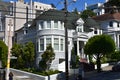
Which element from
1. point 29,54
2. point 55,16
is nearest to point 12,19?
point 55,16

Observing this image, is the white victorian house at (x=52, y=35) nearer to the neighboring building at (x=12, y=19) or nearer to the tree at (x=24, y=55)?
the tree at (x=24, y=55)

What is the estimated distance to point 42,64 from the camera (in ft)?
153

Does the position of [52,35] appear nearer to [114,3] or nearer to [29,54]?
[29,54]

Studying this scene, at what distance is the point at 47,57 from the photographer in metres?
46.1

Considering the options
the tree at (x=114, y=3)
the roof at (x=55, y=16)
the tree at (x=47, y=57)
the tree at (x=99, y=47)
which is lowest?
the tree at (x=47, y=57)

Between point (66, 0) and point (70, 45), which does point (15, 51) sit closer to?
point (70, 45)

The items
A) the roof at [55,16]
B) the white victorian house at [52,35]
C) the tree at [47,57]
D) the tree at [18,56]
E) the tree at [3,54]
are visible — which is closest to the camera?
the tree at [47,57]

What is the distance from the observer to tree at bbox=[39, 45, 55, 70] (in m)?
45.8

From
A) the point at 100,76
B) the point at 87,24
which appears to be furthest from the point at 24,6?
the point at 100,76

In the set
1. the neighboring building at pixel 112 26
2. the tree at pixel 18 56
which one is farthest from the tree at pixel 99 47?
the neighboring building at pixel 112 26

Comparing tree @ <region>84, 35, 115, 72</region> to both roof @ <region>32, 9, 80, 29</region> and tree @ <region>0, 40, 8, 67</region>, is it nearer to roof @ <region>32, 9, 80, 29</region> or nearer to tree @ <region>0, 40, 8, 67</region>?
roof @ <region>32, 9, 80, 29</region>

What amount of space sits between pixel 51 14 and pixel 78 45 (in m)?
6.57

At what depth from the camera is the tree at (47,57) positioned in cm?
4581

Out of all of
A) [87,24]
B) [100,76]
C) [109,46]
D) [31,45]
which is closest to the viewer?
[100,76]
